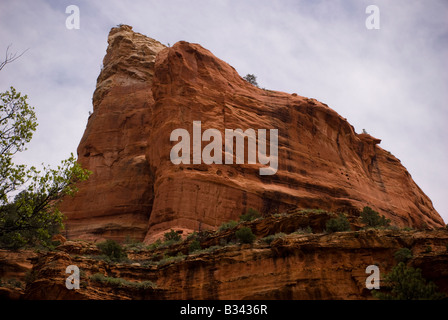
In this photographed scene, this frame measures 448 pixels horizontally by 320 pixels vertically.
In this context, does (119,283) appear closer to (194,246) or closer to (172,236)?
(194,246)

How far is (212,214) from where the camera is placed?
39250mm

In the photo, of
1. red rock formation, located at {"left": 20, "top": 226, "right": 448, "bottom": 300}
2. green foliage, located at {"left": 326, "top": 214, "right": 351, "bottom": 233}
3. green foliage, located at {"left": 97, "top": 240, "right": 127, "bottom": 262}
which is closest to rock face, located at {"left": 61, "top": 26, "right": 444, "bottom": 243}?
green foliage, located at {"left": 97, "top": 240, "right": 127, "bottom": 262}

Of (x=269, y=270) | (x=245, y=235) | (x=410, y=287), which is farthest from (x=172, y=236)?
(x=410, y=287)

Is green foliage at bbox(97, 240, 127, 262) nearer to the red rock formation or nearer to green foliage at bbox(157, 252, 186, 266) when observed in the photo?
green foliage at bbox(157, 252, 186, 266)

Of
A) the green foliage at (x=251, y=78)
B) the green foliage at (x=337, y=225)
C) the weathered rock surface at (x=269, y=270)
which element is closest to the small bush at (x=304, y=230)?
the green foliage at (x=337, y=225)

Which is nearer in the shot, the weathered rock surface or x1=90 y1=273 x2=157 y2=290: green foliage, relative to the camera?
the weathered rock surface

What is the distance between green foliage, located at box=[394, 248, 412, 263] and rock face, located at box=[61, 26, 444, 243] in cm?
1769

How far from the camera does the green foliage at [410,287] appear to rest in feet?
61.6

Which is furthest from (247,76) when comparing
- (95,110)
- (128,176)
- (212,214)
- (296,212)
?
(296,212)

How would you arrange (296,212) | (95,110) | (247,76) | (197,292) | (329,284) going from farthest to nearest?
(247,76), (95,110), (296,212), (197,292), (329,284)

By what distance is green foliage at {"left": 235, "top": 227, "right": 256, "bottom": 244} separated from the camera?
27406mm
